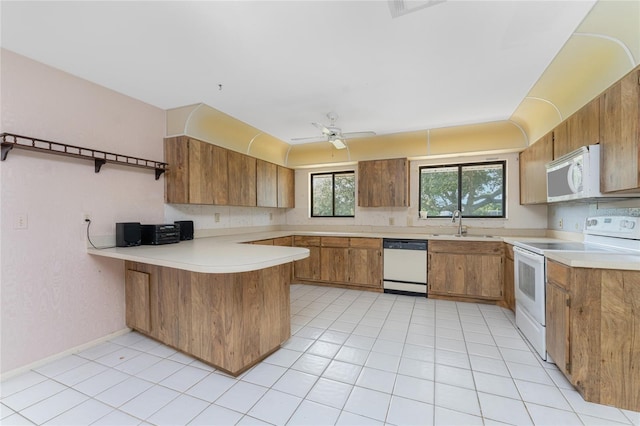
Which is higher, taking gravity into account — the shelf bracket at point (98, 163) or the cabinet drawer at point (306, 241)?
the shelf bracket at point (98, 163)

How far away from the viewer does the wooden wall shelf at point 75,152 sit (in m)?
2.04

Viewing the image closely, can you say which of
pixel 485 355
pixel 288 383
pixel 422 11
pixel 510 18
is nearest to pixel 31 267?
pixel 288 383

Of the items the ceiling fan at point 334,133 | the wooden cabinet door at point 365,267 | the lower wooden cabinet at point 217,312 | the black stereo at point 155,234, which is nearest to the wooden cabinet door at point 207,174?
the black stereo at point 155,234

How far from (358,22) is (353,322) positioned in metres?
2.90

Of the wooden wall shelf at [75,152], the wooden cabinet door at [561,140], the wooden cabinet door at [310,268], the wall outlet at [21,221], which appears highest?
the wooden cabinet door at [561,140]

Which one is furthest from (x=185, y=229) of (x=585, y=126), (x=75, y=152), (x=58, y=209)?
(x=585, y=126)

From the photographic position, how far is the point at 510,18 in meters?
1.80

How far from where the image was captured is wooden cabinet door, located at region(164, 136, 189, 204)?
3.22m

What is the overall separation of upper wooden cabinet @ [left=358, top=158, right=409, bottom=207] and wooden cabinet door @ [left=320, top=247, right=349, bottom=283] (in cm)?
94

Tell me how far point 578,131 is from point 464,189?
2050mm

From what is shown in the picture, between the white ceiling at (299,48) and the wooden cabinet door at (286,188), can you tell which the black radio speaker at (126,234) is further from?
the wooden cabinet door at (286,188)

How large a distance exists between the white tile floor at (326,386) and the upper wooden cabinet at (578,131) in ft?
6.30

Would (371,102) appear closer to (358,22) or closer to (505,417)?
(358,22)

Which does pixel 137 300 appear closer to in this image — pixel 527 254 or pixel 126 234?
pixel 126 234
